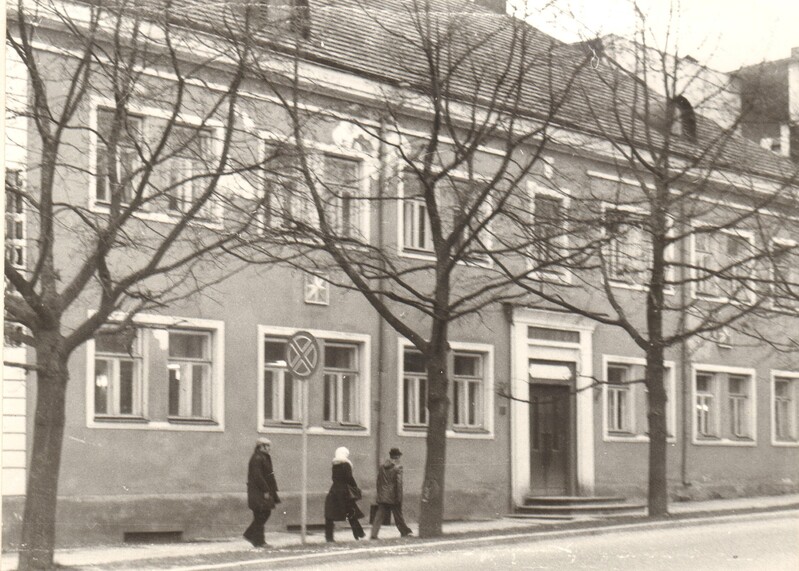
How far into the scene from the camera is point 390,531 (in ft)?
79.1

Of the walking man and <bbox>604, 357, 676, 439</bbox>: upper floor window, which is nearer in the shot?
the walking man

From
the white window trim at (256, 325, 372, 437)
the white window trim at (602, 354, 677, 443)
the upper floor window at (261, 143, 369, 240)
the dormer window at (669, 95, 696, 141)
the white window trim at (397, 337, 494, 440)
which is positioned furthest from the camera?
the dormer window at (669, 95, 696, 141)

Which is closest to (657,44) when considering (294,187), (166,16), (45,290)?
(294,187)

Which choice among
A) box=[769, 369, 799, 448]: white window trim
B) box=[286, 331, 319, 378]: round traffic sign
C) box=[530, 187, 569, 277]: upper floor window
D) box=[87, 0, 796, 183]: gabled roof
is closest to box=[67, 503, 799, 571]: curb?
box=[286, 331, 319, 378]: round traffic sign

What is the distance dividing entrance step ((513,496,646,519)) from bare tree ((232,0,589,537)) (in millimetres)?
3179

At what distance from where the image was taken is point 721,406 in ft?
116

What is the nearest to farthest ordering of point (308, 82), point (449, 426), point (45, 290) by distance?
point (45, 290) < point (308, 82) < point (449, 426)

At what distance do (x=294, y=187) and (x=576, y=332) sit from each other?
1444 centimetres

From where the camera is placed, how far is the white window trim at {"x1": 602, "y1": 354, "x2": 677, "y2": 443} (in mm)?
31734

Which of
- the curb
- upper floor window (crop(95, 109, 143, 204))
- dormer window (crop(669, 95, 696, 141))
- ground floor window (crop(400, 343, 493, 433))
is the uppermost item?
dormer window (crop(669, 95, 696, 141))

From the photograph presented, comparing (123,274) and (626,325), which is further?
(626,325)

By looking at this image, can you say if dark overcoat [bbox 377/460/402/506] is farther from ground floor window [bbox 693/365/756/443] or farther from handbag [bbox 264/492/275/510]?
ground floor window [bbox 693/365/756/443]

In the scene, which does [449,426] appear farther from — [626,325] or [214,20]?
[214,20]

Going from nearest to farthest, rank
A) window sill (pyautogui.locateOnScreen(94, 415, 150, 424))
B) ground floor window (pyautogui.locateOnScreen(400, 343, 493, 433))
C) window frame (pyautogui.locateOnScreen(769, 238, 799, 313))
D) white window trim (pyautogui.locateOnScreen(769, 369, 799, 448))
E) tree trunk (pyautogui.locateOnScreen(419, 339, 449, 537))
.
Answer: tree trunk (pyautogui.locateOnScreen(419, 339, 449, 537))
window sill (pyautogui.locateOnScreen(94, 415, 150, 424))
window frame (pyautogui.locateOnScreen(769, 238, 799, 313))
ground floor window (pyautogui.locateOnScreen(400, 343, 493, 433))
white window trim (pyautogui.locateOnScreen(769, 369, 799, 448))
